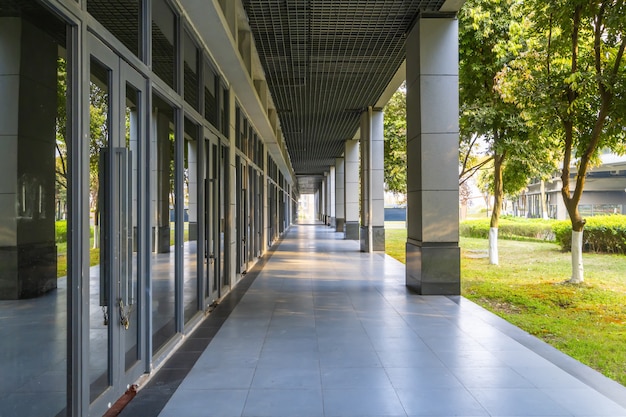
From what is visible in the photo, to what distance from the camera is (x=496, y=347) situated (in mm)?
5250

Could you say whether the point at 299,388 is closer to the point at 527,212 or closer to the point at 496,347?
the point at 496,347

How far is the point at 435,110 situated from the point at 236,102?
12.9 ft

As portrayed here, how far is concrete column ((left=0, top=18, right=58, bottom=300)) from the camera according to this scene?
7.80 ft

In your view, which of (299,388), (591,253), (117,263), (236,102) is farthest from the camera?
(591,253)

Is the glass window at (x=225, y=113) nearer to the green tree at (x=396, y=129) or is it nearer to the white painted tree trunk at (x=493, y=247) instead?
the white painted tree trunk at (x=493, y=247)

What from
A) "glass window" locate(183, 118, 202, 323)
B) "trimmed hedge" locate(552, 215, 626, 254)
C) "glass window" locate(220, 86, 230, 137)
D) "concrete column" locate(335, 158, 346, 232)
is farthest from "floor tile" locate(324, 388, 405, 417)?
"concrete column" locate(335, 158, 346, 232)

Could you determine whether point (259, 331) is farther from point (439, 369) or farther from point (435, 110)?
point (435, 110)

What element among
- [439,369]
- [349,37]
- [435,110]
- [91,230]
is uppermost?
[349,37]

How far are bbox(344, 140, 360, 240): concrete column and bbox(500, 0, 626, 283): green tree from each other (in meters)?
12.1

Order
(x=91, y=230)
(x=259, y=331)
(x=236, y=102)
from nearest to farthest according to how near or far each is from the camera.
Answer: (x=91, y=230)
(x=259, y=331)
(x=236, y=102)

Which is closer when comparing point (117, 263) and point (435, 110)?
point (117, 263)

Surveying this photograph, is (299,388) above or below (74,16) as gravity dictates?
below

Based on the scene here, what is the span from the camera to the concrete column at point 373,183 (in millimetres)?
16125

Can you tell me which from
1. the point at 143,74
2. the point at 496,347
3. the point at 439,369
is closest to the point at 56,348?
the point at 143,74
